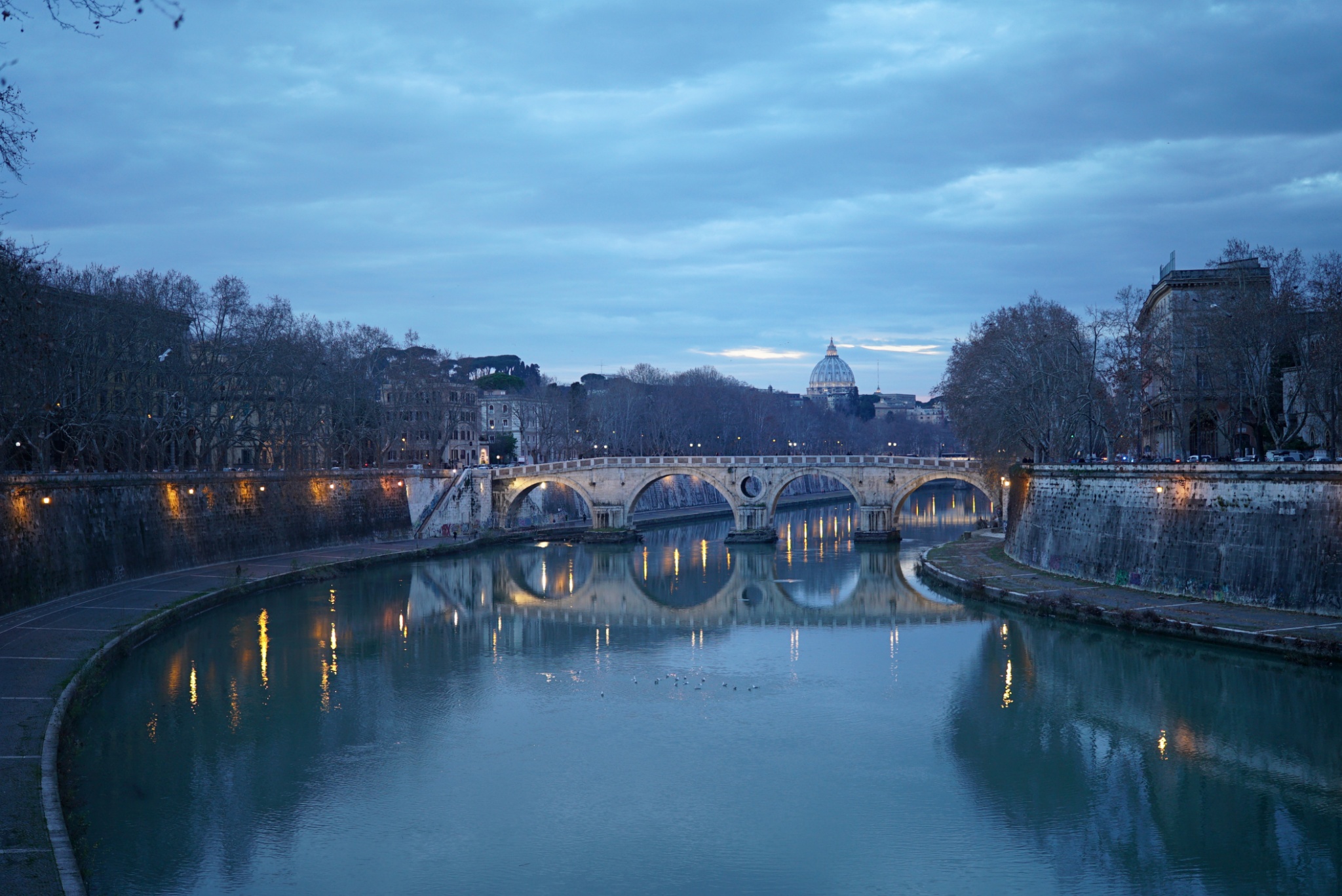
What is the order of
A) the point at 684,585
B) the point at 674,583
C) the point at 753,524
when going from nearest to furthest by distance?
the point at 684,585 → the point at 674,583 → the point at 753,524

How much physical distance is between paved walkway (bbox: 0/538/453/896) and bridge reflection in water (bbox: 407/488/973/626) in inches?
231

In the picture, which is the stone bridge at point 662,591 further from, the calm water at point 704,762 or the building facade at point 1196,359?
the building facade at point 1196,359

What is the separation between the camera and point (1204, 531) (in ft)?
92.1

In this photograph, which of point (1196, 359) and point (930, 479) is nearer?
point (1196, 359)

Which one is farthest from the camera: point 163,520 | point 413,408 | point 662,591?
point 413,408

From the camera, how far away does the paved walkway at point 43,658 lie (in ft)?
40.2

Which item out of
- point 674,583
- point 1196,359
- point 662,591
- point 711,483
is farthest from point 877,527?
point 1196,359

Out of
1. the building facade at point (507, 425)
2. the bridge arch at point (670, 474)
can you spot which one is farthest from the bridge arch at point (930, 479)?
the building facade at point (507, 425)

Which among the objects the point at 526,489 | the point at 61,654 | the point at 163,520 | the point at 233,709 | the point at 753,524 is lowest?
the point at 233,709

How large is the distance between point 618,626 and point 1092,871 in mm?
18335

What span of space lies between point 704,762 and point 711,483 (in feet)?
118

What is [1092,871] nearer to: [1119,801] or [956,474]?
[1119,801]

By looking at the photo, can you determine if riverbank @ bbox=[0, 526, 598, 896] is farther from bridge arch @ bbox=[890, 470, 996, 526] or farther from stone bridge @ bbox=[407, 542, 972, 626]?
bridge arch @ bbox=[890, 470, 996, 526]

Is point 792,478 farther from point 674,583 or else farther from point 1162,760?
point 1162,760
